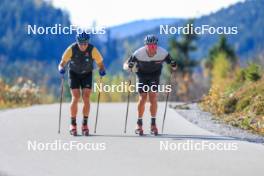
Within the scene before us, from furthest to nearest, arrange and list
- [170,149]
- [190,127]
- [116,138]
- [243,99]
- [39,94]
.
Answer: [39,94], [243,99], [190,127], [116,138], [170,149]

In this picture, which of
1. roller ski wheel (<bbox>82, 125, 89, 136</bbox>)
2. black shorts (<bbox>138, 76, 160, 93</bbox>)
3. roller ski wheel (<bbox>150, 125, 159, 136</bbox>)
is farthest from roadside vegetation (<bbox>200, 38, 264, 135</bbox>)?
roller ski wheel (<bbox>82, 125, 89, 136</bbox>)

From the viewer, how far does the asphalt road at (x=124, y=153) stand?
30.0 ft

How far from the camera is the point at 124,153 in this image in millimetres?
10867

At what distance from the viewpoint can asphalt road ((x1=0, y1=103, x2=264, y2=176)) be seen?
9.15 m

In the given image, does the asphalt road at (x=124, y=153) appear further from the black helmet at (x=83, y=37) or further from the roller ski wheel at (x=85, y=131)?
the black helmet at (x=83, y=37)

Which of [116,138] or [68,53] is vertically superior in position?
[68,53]

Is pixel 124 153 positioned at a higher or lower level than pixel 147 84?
lower

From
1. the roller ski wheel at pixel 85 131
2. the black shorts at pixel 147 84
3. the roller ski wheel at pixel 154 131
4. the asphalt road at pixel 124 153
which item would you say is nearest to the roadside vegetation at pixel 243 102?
the asphalt road at pixel 124 153

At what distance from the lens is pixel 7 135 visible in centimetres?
1321

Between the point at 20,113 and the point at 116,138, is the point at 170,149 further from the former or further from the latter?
the point at 20,113

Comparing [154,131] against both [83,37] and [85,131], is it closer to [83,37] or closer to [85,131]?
[85,131]

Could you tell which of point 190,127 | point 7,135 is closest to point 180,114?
point 190,127

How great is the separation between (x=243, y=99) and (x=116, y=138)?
662 centimetres

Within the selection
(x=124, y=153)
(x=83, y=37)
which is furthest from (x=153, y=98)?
(x=124, y=153)
